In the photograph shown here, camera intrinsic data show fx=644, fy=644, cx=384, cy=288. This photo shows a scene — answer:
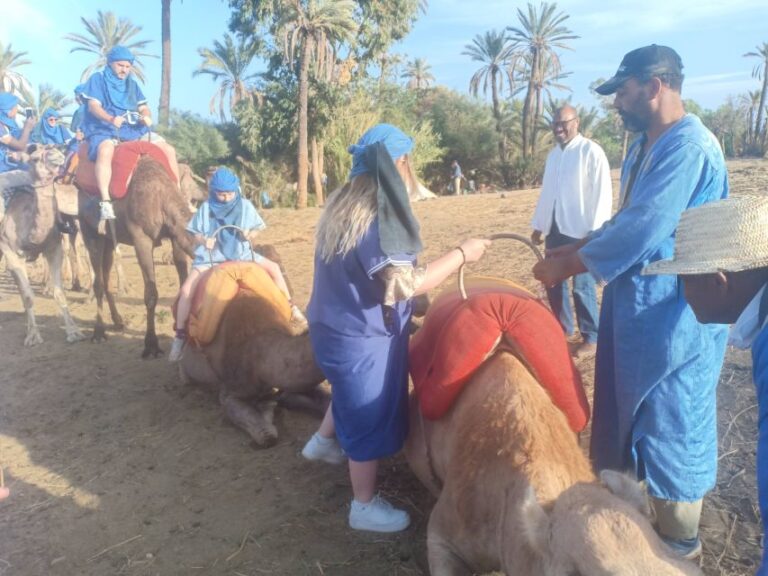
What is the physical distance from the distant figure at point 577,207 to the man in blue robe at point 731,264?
146 inches

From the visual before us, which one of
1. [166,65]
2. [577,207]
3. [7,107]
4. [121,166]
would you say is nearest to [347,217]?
[577,207]

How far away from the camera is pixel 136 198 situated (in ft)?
25.2

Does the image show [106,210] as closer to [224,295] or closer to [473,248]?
[224,295]

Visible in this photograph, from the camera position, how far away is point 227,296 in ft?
18.3

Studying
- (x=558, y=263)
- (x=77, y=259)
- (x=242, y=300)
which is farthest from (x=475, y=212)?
(x=558, y=263)

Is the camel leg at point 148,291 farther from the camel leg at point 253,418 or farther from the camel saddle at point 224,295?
the camel leg at point 253,418

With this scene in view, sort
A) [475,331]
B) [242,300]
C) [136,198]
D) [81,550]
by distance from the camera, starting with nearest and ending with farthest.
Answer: [475,331] < [81,550] < [242,300] < [136,198]

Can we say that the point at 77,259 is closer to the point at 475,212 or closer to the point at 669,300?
the point at 475,212

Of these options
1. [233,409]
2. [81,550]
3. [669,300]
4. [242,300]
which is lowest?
[81,550]

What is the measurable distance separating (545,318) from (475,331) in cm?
39

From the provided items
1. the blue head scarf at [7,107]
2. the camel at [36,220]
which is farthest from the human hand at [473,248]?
the blue head scarf at [7,107]

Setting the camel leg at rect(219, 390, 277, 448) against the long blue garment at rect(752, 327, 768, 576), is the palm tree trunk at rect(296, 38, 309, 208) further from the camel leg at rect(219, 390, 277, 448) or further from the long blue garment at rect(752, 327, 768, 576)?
the long blue garment at rect(752, 327, 768, 576)

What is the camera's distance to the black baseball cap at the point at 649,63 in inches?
118

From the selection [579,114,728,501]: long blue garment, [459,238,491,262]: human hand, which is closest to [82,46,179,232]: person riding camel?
[459,238,491,262]: human hand
